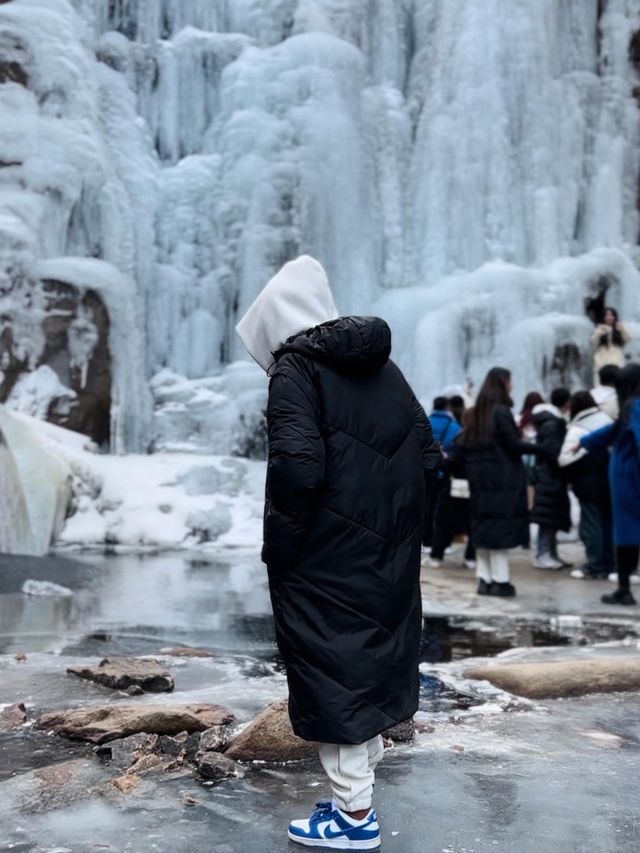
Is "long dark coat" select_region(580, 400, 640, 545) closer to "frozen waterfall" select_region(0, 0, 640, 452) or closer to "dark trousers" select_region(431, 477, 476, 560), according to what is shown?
"dark trousers" select_region(431, 477, 476, 560)

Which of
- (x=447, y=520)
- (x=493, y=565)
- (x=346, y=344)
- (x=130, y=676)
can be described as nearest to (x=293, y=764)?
(x=130, y=676)

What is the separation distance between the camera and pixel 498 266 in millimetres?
17422

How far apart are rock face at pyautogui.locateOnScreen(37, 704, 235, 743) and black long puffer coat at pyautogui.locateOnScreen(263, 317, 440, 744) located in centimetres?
112

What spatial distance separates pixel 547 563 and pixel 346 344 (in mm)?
7816

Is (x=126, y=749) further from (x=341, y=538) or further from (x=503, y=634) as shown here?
(x=503, y=634)

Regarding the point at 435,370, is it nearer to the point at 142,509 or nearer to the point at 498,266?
the point at 498,266

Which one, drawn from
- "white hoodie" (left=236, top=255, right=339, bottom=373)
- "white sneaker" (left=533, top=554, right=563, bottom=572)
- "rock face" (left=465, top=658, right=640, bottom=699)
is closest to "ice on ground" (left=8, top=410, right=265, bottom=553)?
"white sneaker" (left=533, top=554, right=563, bottom=572)

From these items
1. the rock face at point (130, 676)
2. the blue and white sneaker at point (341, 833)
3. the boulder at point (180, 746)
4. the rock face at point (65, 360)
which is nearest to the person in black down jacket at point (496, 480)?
the rock face at point (130, 676)

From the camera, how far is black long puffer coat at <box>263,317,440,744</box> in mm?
2799

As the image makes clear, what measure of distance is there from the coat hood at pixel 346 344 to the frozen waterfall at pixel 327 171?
40.4 ft

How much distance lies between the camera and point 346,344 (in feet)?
9.55

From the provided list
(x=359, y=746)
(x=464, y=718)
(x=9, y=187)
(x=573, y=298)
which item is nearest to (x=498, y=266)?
(x=573, y=298)

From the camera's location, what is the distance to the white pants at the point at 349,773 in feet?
9.27

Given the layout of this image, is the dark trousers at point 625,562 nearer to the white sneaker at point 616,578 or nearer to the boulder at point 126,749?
the white sneaker at point 616,578
